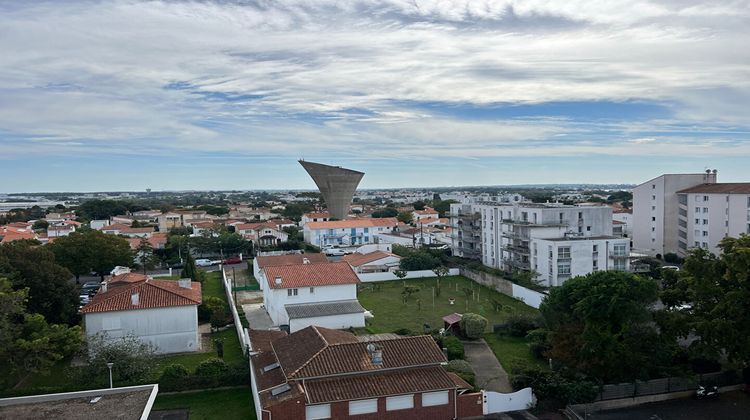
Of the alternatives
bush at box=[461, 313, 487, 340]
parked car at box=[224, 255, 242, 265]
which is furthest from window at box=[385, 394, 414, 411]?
parked car at box=[224, 255, 242, 265]

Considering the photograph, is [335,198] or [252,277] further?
[335,198]

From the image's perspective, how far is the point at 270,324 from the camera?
33.2 metres

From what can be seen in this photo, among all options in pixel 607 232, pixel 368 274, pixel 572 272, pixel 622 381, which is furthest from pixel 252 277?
pixel 622 381

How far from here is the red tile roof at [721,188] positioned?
48434 mm

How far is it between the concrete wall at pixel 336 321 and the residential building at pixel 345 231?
130 feet

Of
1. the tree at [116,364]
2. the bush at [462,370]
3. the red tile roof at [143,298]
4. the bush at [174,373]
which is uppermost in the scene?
the red tile roof at [143,298]

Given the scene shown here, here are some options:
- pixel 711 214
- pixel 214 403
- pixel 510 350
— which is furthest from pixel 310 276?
pixel 711 214

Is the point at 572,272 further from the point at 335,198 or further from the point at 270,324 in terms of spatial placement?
the point at 335,198

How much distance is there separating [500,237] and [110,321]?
32.7m

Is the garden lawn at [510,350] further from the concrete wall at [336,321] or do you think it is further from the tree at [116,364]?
the tree at [116,364]

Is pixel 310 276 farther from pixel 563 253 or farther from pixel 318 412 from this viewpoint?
pixel 563 253

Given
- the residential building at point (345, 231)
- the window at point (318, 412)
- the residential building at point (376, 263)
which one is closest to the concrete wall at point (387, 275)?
the residential building at point (376, 263)

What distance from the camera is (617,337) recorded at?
68.6ft

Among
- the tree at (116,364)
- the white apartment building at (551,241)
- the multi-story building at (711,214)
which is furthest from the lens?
the multi-story building at (711,214)
